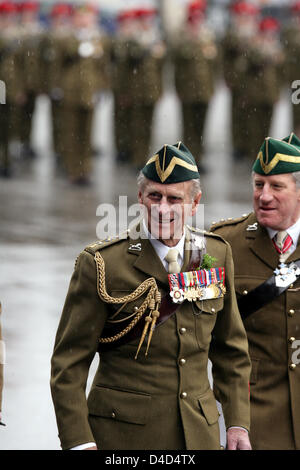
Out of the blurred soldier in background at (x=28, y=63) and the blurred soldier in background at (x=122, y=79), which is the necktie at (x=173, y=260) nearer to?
the blurred soldier in background at (x=28, y=63)

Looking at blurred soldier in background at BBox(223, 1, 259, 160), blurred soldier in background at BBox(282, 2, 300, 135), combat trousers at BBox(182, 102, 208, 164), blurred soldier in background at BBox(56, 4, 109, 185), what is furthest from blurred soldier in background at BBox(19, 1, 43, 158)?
blurred soldier in background at BBox(282, 2, 300, 135)

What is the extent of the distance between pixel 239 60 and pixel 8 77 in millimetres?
3739

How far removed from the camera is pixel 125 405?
381cm

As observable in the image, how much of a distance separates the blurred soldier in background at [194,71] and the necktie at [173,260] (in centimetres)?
1246

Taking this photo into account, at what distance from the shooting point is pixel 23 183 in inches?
575

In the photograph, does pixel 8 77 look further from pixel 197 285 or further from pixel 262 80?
pixel 197 285

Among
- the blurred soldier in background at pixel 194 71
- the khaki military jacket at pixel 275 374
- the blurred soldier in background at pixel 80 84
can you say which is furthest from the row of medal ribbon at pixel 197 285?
the blurred soldier in background at pixel 194 71

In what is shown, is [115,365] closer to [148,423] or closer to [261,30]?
[148,423]

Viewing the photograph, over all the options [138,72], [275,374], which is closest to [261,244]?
[275,374]

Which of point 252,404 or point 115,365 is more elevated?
point 115,365

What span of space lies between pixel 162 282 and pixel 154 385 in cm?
35

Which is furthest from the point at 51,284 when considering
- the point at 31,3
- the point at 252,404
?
the point at 31,3

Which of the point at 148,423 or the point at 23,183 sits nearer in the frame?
the point at 148,423

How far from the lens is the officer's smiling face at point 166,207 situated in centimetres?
382
